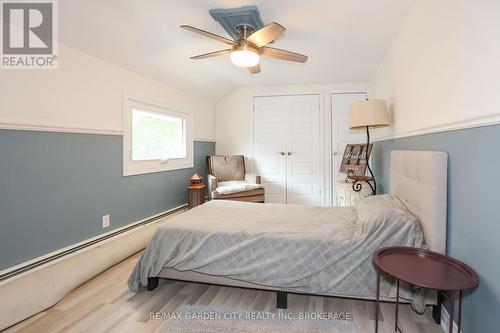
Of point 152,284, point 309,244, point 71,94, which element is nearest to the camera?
point 309,244

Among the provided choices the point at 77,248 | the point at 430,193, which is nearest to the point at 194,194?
the point at 77,248

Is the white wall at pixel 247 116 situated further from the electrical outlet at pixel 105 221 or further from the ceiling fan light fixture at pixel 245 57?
the electrical outlet at pixel 105 221

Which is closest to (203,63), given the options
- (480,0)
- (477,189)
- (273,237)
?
(273,237)

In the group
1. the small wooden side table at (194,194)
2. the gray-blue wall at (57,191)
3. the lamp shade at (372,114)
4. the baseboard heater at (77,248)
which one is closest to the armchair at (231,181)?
the small wooden side table at (194,194)

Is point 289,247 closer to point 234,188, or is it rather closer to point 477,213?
point 477,213

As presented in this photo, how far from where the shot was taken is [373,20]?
2504mm

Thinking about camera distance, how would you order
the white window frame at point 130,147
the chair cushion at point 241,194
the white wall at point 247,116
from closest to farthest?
1. the white window frame at point 130,147
2. the chair cushion at point 241,194
3. the white wall at point 247,116

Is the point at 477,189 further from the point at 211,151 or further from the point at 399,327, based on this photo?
the point at 211,151

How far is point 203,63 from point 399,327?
3271 mm

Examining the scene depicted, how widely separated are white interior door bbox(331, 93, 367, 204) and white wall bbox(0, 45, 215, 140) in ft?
9.36

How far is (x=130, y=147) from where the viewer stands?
301 centimetres

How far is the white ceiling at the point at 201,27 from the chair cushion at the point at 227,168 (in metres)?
1.31

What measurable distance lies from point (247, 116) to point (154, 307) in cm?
358

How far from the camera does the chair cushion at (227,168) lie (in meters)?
4.41
